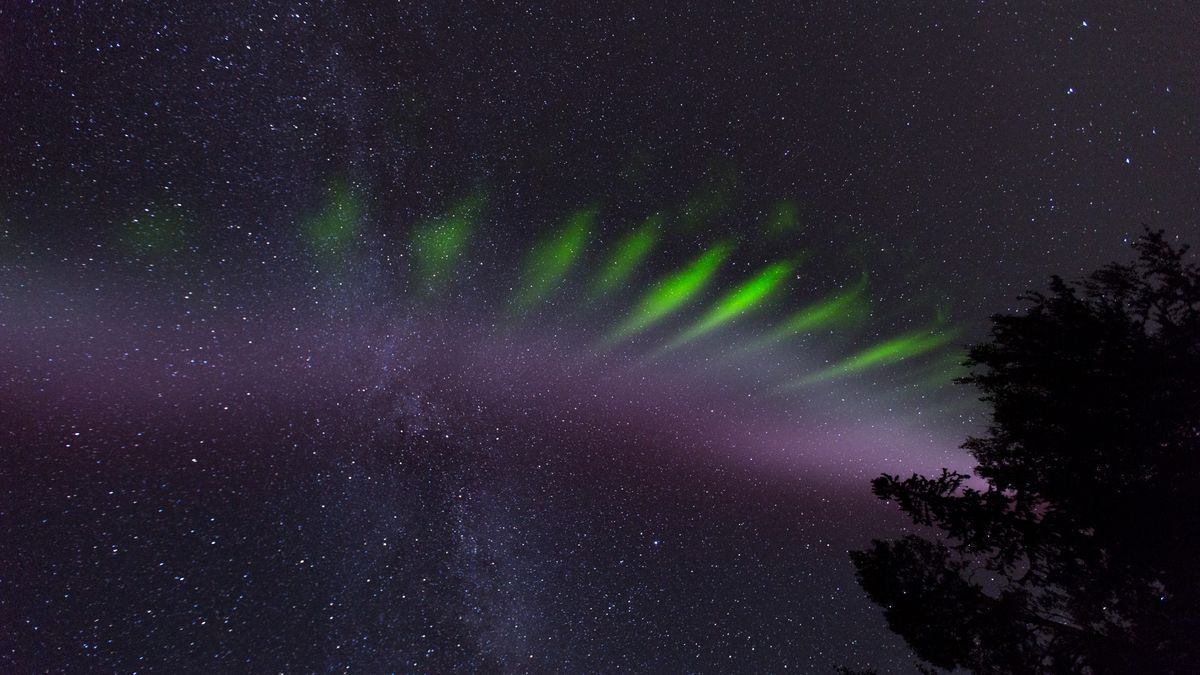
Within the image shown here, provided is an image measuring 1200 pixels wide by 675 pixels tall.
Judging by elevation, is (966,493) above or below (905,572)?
above

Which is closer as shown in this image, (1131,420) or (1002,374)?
(1131,420)

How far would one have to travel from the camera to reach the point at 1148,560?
4.31m

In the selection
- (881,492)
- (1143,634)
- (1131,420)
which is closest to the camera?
(1143,634)

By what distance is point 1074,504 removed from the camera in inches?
184

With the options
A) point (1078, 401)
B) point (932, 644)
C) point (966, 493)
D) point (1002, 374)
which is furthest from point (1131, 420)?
point (932, 644)

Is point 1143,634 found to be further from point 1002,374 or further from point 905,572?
point 1002,374

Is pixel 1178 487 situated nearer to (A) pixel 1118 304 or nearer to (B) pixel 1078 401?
(B) pixel 1078 401

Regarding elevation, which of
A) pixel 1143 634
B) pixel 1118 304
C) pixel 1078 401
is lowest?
pixel 1143 634

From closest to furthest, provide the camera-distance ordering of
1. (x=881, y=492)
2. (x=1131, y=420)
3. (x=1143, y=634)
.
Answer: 1. (x=1143, y=634)
2. (x=1131, y=420)
3. (x=881, y=492)

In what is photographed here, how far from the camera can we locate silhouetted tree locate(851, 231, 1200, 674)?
439 centimetres

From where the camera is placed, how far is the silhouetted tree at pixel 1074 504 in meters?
4.39

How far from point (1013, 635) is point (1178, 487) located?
1811 mm

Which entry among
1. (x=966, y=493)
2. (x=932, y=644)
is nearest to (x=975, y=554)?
(x=966, y=493)

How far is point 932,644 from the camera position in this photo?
4.90 meters
